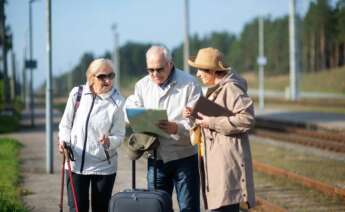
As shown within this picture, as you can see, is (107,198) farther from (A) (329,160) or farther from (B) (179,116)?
(A) (329,160)

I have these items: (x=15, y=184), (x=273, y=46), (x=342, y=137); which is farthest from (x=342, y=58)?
(x=15, y=184)

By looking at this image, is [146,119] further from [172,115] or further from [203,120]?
[203,120]

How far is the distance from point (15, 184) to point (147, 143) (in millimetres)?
6348

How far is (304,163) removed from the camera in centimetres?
1435

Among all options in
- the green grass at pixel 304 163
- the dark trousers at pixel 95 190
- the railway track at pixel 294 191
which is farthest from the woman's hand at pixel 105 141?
the green grass at pixel 304 163

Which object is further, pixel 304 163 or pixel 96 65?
pixel 304 163

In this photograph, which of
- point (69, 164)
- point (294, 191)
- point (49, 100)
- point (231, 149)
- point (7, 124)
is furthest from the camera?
point (7, 124)

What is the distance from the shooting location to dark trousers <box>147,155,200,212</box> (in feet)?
19.7

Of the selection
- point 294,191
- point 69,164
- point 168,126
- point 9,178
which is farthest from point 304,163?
point 168,126

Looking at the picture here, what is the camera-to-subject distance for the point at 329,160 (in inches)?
584

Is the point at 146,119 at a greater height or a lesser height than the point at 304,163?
greater

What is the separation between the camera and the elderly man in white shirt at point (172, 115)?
5.84 meters

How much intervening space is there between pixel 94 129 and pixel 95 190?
574 millimetres

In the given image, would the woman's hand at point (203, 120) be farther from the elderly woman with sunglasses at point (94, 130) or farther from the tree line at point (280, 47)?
the tree line at point (280, 47)
